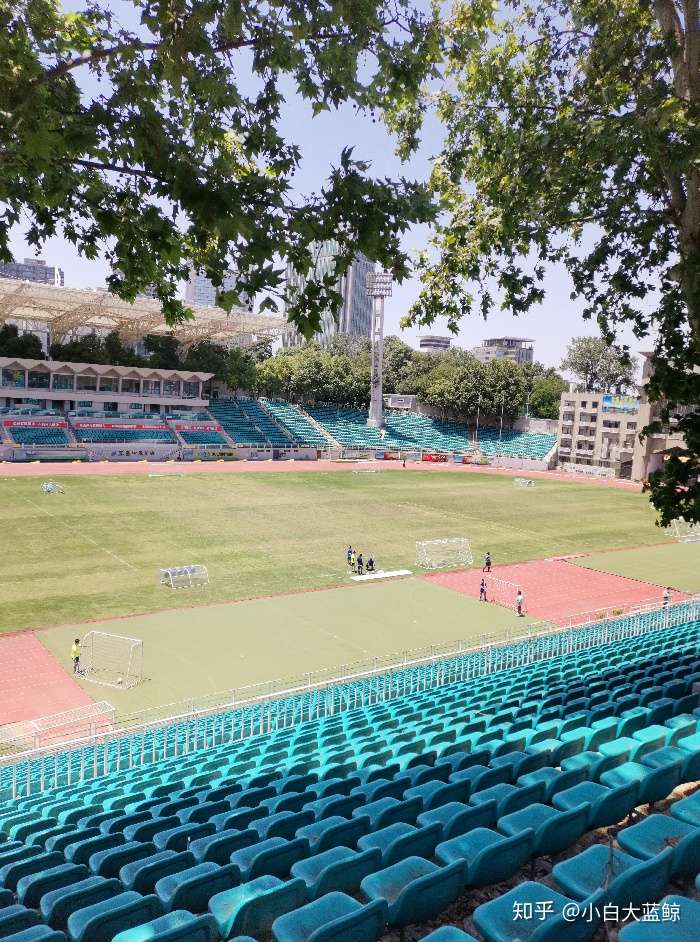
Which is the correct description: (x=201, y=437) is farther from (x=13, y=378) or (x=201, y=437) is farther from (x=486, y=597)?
(x=486, y=597)

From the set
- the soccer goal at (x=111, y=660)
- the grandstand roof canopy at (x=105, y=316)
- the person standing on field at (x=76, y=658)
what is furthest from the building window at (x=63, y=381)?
the person standing on field at (x=76, y=658)

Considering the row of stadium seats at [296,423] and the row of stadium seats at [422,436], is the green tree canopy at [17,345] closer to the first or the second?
the row of stadium seats at [296,423]

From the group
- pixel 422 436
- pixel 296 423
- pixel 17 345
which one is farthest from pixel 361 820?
pixel 422 436

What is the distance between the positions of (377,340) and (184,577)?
72.1m

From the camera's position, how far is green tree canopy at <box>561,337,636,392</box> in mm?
112688

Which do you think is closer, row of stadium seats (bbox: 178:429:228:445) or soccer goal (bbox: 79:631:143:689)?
soccer goal (bbox: 79:631:143:689)

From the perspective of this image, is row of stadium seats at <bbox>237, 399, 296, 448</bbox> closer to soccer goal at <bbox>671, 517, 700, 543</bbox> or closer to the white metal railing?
soccer goal at <bbox>671, 517, 700, 543</bbox>

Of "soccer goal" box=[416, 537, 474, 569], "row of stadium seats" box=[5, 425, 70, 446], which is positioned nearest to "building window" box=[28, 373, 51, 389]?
"row of stadium seats" box=[5, 425, 70, 446]

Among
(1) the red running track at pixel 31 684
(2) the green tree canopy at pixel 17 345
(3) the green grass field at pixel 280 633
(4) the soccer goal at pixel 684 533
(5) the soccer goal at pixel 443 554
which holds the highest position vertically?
(2) the green tree canopy at pixel 17 345

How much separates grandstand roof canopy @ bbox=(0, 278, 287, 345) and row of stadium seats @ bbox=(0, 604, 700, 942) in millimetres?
53445

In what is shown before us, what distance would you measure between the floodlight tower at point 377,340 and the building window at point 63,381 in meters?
37.0

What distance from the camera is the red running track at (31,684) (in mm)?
16828

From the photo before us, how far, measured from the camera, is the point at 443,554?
3312cm

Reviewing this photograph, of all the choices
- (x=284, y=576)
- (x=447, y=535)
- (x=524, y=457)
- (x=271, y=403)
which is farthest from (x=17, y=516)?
(x=524, y=457)
